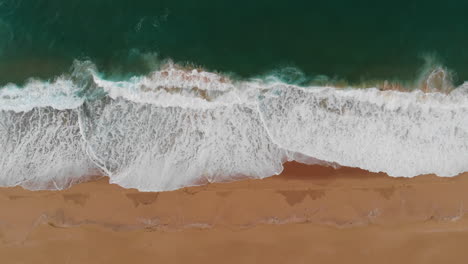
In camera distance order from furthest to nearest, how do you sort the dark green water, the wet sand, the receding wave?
the dark green water
the receding wave
the wet sand

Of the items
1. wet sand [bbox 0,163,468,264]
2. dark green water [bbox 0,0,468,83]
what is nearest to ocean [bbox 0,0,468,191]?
dark green water [bbox 0,0,468,83]

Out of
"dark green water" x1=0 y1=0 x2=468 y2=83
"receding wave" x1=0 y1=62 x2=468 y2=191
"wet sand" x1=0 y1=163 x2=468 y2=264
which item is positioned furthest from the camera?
"dark green water" x1=0 y1=0 x2=468 y2=83

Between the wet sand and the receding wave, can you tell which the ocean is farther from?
the wet sand

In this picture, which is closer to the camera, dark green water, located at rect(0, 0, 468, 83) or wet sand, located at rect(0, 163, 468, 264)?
wet sand, located at rect(0, 163, 468, 264)

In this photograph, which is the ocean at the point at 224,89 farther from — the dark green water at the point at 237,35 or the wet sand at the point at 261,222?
the wet sand at the point at 261,222

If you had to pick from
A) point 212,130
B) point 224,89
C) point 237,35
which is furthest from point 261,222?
point 237,35

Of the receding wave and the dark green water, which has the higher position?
the dark green water

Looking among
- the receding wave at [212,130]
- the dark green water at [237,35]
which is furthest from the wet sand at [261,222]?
the dark green water at [237,35]

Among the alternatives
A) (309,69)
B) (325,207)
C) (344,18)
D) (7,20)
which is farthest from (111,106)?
(344,18)
